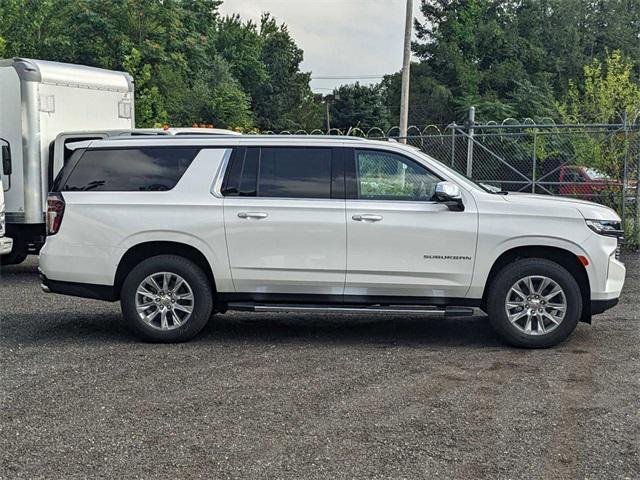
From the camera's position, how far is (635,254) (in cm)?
1482

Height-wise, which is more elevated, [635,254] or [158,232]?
[158,232]

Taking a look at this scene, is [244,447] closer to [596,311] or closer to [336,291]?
[336,291]

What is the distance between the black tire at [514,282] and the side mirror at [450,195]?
0.72 metres

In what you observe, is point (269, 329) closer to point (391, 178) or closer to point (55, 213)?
point (391, 178)

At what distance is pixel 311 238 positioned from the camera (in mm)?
7859

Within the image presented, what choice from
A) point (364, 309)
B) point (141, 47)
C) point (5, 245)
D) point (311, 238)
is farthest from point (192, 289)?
point (141, 47)

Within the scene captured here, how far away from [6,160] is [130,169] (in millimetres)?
4378

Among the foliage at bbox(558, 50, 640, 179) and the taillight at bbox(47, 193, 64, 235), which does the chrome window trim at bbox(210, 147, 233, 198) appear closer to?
the taillight at bbox(47, 193, 64, 235)

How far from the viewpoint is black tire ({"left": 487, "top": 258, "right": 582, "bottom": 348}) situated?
773cm

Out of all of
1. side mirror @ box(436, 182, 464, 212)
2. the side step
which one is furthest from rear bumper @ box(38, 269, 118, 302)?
side mirror @ box(436, 182, 464, 212)

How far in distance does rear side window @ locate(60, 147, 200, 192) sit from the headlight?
146 inches

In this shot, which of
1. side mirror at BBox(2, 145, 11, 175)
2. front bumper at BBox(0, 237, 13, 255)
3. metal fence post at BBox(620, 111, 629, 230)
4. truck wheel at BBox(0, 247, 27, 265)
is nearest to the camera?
front bumper at BBox(0, 237, 13, 255)

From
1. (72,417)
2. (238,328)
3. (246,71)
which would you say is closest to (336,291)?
(238,328)

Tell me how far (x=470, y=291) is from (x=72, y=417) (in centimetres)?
374
